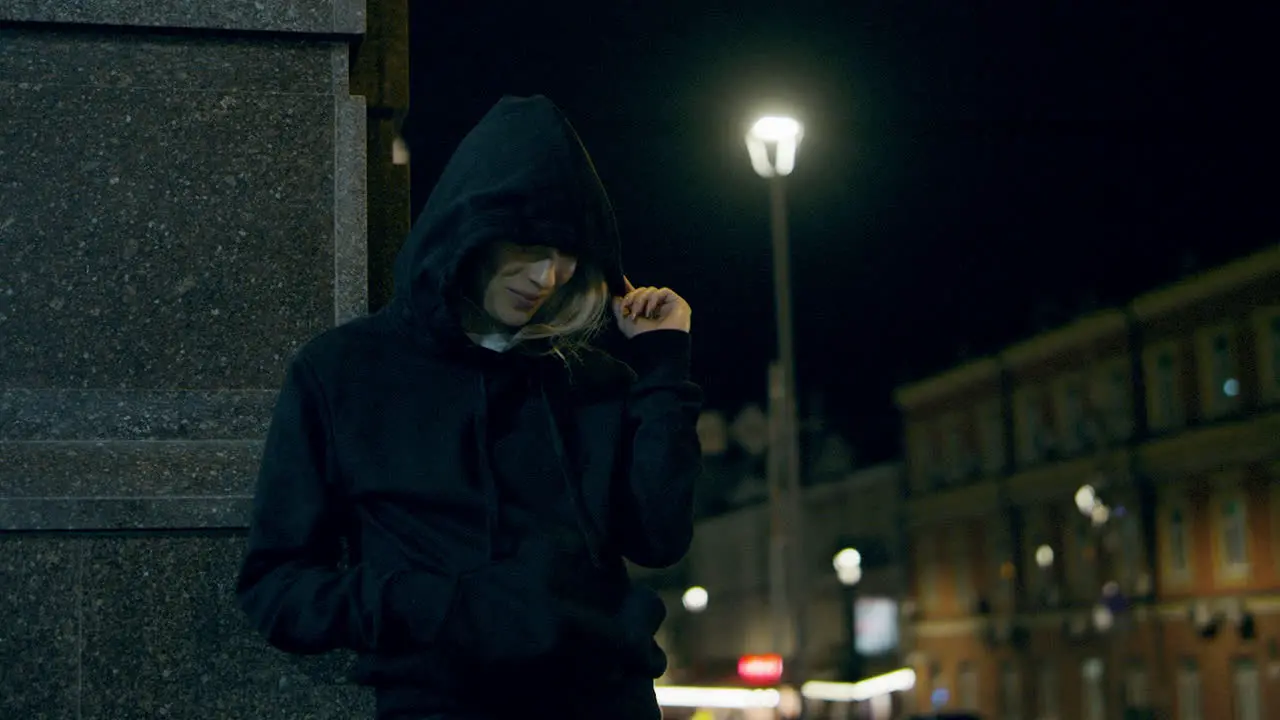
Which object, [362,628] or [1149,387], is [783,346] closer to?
[1149,387]

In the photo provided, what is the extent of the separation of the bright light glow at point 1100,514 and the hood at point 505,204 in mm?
39485

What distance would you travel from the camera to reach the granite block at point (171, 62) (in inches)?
132

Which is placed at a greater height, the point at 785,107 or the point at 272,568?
the point at 785,107

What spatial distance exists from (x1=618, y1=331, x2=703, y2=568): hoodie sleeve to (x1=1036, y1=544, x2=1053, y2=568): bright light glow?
4634cm

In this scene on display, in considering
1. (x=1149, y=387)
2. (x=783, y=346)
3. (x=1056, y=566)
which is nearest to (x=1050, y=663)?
(x=1056, y=566)

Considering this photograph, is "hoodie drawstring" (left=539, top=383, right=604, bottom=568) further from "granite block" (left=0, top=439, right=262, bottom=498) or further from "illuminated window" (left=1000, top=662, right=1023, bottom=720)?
"illuminated window" (left=1000, top=662, right=1023, bottom=720)

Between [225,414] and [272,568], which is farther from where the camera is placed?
[225,414]

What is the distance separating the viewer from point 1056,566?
47406mm

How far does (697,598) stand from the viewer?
79500 millimetres

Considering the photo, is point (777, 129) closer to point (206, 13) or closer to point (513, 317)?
point (206, 13)

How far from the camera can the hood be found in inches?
103

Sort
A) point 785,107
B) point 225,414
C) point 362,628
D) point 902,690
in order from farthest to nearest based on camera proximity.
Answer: point 902,690
point 785,107
point 225,414
point 362,628

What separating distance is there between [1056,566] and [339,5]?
45.8 meters

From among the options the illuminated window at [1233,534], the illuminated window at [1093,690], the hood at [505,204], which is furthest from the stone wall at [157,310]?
the illuminated window at [1093,690]
